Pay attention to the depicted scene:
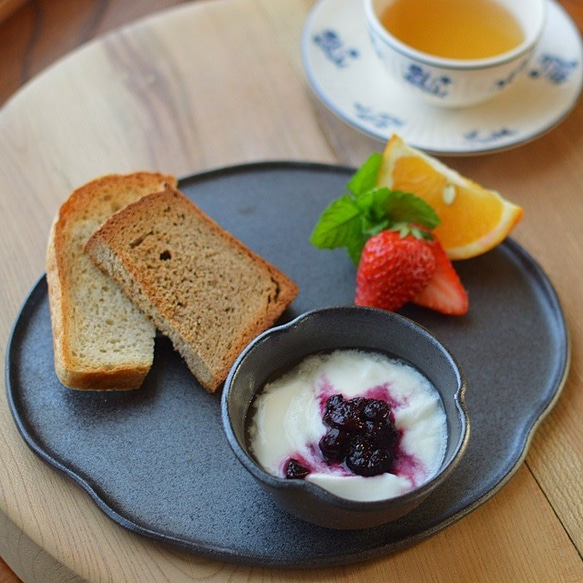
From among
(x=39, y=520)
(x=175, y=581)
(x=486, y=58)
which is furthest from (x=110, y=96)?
(x=175, y=581)

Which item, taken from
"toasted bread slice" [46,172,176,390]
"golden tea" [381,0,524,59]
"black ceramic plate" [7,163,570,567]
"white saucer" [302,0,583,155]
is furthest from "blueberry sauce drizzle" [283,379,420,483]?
"golden tea" [381,0,524,59]

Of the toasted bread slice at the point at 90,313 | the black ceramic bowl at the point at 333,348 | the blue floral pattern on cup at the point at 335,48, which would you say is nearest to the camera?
the black ceramic bowl at the point at 333,348

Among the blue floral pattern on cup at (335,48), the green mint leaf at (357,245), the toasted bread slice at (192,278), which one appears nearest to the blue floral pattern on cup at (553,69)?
the blue floral pattern on cup at (335,48)

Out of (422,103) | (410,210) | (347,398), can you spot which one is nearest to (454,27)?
(422,103)

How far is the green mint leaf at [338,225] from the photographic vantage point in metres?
1.82

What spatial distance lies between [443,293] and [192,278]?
56 cm

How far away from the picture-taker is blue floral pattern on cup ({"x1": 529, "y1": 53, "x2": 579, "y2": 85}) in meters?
2.33

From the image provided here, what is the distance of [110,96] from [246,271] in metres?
0.83

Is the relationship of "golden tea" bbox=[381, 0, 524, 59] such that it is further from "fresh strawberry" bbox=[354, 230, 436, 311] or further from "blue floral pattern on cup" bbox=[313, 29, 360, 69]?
"fresh strawberry" bbox=[354, 230, 436, 311]

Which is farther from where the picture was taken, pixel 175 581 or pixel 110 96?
pixel 110 96

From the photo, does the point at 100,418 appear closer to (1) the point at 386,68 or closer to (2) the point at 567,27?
(1) the point at 386,68

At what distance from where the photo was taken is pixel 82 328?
5.58ft

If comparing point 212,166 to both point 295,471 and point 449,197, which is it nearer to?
point 449,197

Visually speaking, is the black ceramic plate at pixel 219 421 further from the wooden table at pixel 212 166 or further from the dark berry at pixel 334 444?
the dark berry at pixel 334 444
